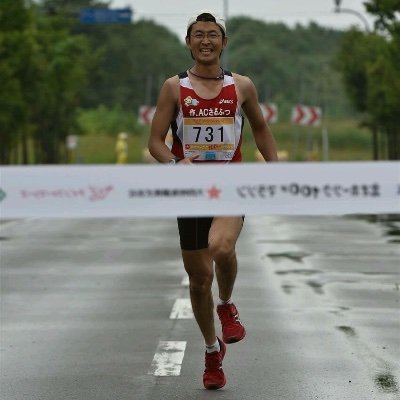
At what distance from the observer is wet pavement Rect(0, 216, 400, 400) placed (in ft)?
29.8

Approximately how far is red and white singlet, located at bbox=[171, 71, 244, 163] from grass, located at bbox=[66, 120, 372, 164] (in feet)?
287

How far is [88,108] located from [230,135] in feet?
427

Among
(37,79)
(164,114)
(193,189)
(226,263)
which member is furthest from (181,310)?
(37,79)

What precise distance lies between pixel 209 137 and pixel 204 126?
0.23ft

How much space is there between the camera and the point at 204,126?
881 cm

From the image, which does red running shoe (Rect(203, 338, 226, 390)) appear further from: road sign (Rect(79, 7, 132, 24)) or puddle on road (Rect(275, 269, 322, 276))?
road sign (Rect(79, 7, 132, 24))

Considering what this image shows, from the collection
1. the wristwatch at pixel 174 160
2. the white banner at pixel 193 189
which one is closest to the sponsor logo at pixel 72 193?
the white banner at pixel 193 189

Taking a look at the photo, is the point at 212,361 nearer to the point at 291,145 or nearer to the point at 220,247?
the point at 220,247

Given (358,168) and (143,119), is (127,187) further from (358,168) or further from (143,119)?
(143,119)

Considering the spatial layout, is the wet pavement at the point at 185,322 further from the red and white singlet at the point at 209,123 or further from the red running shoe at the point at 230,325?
the red and white singlet at the point at 209,123

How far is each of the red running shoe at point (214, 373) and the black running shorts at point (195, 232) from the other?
2.21ft

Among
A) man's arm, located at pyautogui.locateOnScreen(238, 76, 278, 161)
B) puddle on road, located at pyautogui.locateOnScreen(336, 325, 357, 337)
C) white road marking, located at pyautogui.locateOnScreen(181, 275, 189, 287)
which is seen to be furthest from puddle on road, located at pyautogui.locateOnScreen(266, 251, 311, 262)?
man's arm, located at pyautogui.locateOnScreen(238, 76, 278, 161)

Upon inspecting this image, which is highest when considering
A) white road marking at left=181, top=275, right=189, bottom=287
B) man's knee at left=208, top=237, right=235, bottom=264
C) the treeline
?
man's knee at left=208, top=237, right=235, bottom=264

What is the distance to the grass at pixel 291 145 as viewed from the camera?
10156cm
